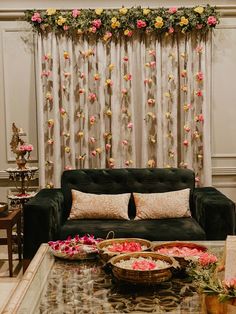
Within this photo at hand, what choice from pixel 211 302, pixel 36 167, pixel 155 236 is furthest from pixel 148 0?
pixel 211 302

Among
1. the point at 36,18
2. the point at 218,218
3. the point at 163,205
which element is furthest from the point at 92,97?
the point at 218,218

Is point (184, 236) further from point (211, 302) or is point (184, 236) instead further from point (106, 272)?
point (211, 302)

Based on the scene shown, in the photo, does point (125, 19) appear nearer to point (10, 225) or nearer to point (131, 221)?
point (131, 221)

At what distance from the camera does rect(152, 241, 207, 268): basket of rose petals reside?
268 cm

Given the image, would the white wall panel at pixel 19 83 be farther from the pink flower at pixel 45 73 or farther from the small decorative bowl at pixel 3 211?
the small decorative bowl at pixel 3 211

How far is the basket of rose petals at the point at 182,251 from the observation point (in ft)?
8.80

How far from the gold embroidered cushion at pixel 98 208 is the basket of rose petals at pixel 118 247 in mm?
1172

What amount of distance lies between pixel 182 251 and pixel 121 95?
2501mm

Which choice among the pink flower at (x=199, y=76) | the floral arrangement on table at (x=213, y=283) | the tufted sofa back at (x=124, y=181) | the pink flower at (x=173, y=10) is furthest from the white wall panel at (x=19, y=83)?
the floral arrangement on table at (x=213, y=283)

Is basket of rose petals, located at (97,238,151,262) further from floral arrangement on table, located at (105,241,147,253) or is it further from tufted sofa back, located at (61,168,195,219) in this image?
tufted sofa back, located at (61,168,195,219)

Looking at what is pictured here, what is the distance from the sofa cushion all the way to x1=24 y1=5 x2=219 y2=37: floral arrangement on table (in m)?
1.88

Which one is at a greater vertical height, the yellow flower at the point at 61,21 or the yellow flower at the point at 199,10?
the yellow flower at the point at 199,10

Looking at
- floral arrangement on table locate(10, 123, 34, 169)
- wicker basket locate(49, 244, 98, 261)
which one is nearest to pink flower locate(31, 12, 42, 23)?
floral arrangement on table locate(10, 123, 34, 169)

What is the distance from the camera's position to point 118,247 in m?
2.94
